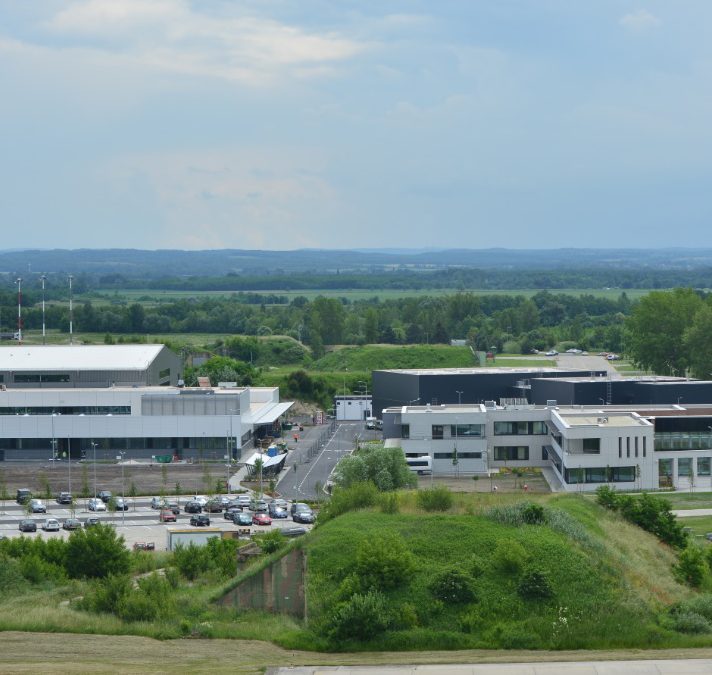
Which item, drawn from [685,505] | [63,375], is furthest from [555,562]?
[63,375]

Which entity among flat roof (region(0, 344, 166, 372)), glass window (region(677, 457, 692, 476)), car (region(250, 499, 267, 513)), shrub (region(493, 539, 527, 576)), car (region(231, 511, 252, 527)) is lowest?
car (region(250, 499, 267, 513))

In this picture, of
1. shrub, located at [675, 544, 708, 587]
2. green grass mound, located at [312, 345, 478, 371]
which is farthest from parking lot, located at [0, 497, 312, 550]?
green grass mound, located at [312, 345, 478, 371]

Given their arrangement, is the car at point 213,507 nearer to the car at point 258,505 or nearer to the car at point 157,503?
the car at point 258,505

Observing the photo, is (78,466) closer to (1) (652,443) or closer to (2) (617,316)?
(1) (652,443)

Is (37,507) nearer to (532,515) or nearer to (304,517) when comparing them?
(304,517)

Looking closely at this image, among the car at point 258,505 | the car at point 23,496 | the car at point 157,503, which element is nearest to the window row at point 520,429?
the car at point 258,505

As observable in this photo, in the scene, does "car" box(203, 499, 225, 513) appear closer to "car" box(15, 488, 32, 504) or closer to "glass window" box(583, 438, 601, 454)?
"car" box(15, 488, 32, 504)

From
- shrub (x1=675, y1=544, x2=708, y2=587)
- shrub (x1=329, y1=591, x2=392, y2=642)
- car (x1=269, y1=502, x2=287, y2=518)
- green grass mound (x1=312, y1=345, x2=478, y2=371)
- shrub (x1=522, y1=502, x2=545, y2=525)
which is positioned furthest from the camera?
green grass mound (x1=312, y1=345, x2=478, y2=371)
